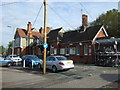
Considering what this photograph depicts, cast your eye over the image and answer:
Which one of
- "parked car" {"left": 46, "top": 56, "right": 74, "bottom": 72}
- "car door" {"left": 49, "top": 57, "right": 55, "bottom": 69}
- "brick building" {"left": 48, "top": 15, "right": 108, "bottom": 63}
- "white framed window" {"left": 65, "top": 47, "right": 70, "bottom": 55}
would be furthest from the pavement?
"white framed window" {"left": 65, "top": 47, "right": 70, "bottom": 55}

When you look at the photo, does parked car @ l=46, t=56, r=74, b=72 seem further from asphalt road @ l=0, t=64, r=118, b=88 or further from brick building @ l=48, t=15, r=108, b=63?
brick building @ l=48, t=15, r=108, b=63

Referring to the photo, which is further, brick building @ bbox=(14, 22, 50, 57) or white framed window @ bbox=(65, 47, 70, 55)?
brick building @ bbox=(14, 22, 50, 57)

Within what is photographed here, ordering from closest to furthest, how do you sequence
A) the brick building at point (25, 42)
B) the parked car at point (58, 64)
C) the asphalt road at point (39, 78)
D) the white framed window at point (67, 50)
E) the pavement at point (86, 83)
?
the pavement at point (86, 83), the asphalt road at point (39, 78), the parked car at point (58, 64), the white framed window at point (67, 50), the brick building at point (25, 42)

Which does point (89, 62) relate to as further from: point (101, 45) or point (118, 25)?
point (118, 25)

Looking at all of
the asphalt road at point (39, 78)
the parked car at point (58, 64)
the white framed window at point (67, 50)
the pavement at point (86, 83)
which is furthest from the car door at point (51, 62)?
the white framed window at point (67, 50)

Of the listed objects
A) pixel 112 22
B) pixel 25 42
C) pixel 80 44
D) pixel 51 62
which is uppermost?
pixel 112 22

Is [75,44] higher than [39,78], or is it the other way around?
[75,44]

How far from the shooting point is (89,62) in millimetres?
24000

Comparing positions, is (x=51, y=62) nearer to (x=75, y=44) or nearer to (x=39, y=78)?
(x=39, y=78)

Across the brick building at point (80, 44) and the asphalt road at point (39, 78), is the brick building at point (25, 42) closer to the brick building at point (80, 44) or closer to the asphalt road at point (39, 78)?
the brick building at point (80, 44)

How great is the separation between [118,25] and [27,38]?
24.6 m

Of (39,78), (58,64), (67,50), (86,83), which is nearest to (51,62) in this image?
(58,64)

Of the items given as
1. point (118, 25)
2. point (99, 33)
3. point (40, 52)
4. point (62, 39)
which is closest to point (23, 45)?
point (40, 52)

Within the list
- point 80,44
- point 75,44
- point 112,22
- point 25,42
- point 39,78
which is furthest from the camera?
point 112,22
